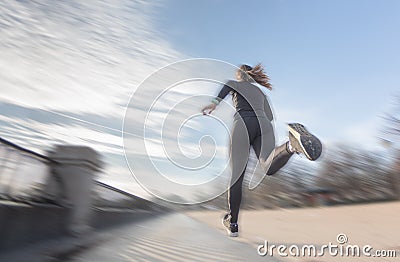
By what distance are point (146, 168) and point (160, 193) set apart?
42 cm

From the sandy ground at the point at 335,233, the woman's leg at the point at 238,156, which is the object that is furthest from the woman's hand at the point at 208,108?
the sandy ground at the point at 335,233

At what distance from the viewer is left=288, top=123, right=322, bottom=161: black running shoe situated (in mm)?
2264

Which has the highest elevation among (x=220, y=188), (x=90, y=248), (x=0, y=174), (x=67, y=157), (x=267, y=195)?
(x=267, y=195)

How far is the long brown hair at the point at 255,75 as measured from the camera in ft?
9.85

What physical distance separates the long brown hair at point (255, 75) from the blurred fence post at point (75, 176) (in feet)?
7.60

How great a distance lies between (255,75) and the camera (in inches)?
120

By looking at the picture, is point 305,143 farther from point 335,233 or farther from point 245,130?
point 335,233

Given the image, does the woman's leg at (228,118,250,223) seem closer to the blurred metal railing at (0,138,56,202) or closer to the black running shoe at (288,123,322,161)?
the black running shoe at (288,123,322,161)

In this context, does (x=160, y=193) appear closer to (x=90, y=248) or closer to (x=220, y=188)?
(x=220, y=188)

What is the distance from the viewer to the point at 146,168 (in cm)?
323

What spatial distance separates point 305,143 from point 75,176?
3017mm

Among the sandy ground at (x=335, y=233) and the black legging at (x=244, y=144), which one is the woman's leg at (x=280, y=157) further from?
the sandy ground at (x=335, y=233)

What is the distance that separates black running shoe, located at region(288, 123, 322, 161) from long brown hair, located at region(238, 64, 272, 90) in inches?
30.1

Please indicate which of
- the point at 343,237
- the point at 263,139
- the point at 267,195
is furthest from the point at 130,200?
the point at 263,139
